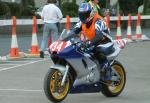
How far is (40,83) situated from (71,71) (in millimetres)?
2705

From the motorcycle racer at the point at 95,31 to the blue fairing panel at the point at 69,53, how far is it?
39 centimetres

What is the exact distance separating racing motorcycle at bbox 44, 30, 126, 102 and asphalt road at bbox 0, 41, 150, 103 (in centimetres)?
32

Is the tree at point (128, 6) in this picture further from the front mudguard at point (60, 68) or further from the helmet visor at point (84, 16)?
the front mudguard at point (60, 68)

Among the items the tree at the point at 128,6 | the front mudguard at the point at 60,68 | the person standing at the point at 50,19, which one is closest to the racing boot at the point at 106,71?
the front mudguard at the point at 60,68

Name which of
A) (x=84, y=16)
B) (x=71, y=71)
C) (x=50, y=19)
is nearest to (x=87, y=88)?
(x=71, y=71)

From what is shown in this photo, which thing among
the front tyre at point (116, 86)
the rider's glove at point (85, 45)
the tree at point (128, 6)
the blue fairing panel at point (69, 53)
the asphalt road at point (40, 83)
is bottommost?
the tree at point (128, 6)

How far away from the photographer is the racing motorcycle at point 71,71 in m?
9.30

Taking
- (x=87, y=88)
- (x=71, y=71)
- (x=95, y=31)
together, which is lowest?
(x=87, y=88)

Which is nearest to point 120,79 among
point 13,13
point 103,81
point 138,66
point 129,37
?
point 103,81

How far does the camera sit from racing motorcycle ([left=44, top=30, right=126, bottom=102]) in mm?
9297

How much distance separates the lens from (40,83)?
12.1m

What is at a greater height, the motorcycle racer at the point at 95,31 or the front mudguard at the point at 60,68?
the motorcycle racer at the point at 95,31

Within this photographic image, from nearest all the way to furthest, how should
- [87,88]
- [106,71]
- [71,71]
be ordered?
[71,71]
[87,88]
[106,71]

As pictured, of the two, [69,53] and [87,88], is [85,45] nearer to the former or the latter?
[69,53]
